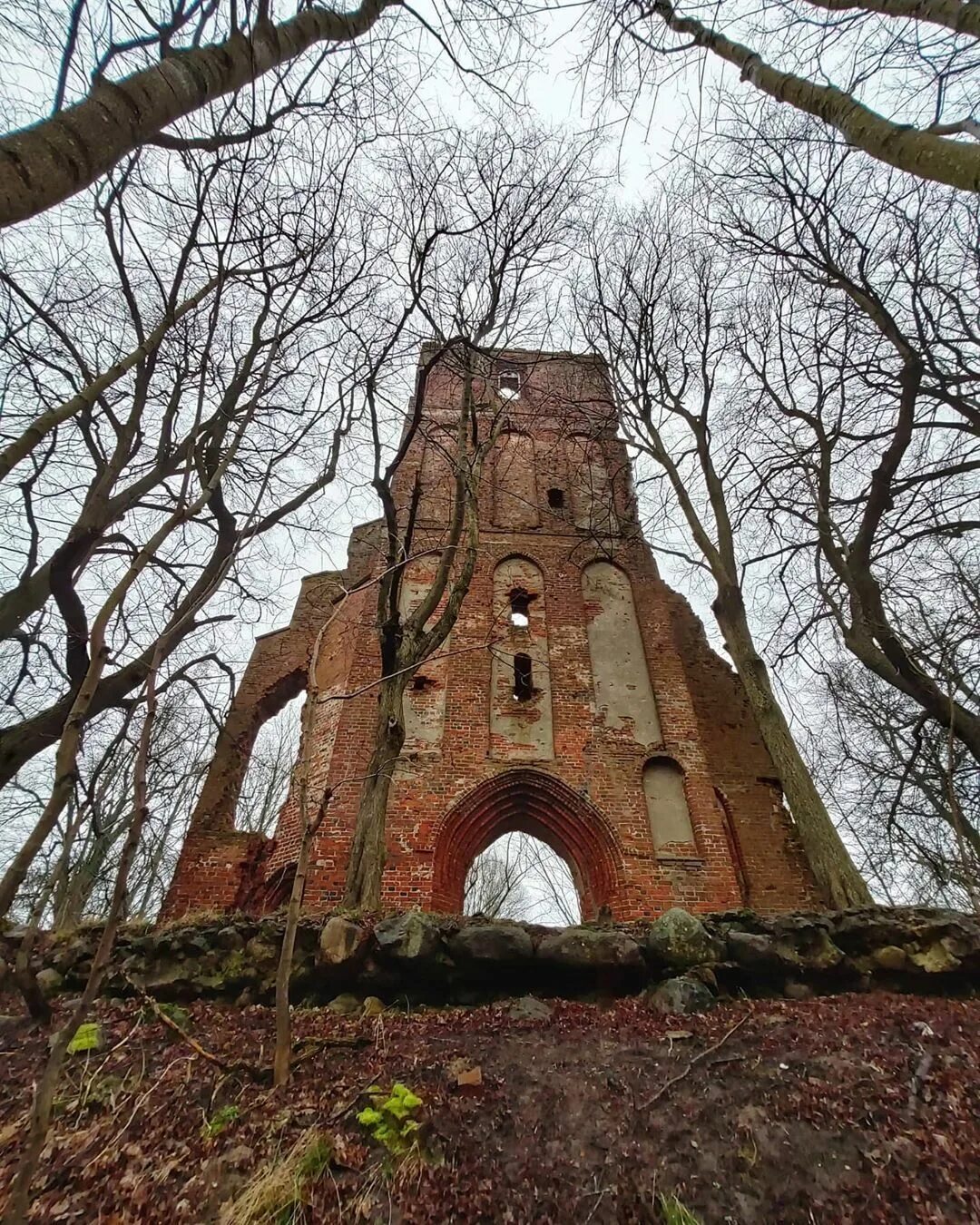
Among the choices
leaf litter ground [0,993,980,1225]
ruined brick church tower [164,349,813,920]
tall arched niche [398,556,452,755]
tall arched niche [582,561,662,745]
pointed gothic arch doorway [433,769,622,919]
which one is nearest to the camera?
leaf litter ground [0,993,980,1225]

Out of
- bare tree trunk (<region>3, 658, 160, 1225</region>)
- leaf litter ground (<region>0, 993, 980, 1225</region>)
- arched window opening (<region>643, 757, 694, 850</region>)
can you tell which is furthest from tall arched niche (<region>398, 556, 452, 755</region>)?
bare tree trunk (<region>3, 658, 160, 1225</region>)

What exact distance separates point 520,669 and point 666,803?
10.4ft

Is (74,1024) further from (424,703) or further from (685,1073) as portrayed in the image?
(424,703)

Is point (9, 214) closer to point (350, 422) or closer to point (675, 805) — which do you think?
point (350, 422)

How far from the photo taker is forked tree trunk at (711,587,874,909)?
6031 millimetres

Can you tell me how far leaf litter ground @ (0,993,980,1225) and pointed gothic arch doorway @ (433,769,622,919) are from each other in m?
4.58

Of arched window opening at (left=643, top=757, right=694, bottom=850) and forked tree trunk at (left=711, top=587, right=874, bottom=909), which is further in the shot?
arched window opening at (left=643, top=757, right=694, bottom=850)

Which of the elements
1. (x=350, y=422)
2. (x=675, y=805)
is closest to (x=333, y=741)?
(x=350, y=422)

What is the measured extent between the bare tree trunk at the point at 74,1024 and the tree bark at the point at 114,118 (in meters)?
1.97

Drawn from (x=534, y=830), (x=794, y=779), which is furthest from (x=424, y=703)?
(x=794, y=779)

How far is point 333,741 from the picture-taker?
9.09m

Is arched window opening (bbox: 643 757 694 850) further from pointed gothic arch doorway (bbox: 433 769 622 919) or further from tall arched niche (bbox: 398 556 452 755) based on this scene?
tall arched niche (bbox: 398 556 452 755)

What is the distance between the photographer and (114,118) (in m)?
2.32

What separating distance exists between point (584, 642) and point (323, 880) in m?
5.75
